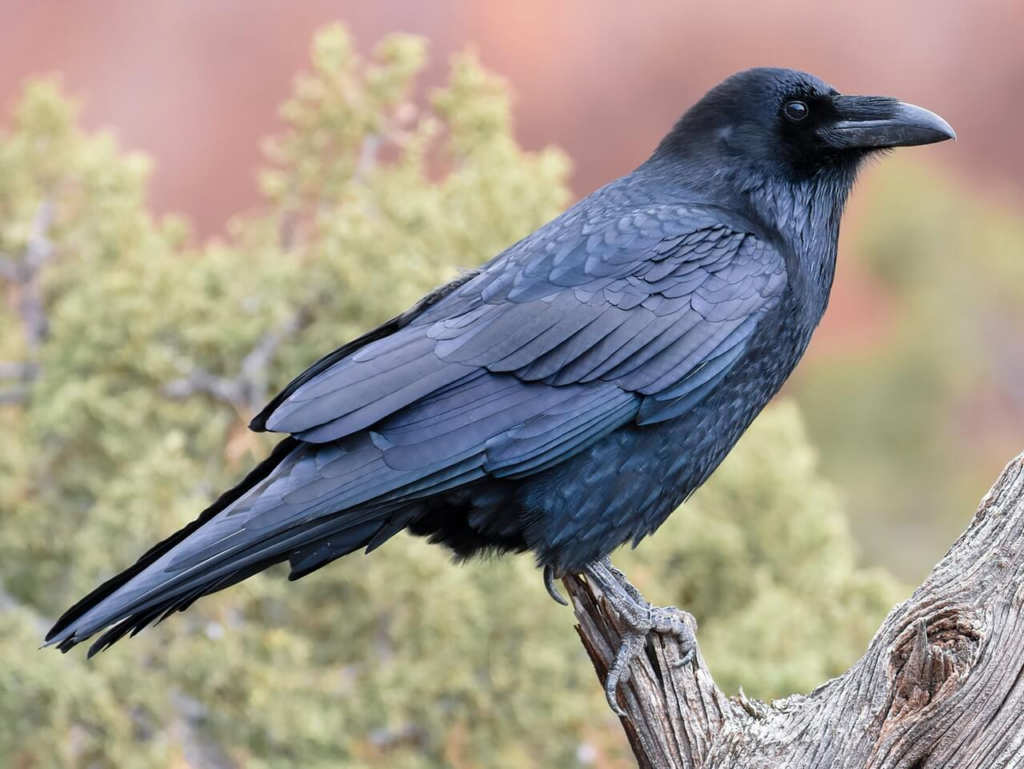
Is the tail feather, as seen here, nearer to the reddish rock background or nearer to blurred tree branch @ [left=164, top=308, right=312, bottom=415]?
blurred tree branch @ [left=164, top=308, right=312, bottom=415]

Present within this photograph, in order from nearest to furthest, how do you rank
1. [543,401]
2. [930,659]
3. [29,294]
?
[930,659], [543,401], [29,294]

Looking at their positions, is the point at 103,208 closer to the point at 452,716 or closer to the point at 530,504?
the point at 452,716

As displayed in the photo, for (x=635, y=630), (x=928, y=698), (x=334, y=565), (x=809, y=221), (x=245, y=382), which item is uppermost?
(x=245, y=382)

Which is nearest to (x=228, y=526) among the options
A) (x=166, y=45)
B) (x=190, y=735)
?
(x=190, y=735)

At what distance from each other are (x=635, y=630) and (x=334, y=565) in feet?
7.76

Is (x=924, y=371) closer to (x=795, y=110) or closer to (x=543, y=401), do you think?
(x=795, y=110)

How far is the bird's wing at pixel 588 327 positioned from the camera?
318cm

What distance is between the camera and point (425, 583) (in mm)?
5094

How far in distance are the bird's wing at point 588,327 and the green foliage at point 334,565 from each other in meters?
1.78

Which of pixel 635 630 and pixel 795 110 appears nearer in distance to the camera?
pixel 635 630

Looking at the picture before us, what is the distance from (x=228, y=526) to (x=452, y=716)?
2.45 m

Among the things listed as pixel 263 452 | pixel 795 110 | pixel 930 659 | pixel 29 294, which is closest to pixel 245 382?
pixel 263 452

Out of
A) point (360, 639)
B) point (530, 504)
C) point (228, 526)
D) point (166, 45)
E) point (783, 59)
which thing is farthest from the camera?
point (783, 59)

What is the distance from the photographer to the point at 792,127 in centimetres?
362
